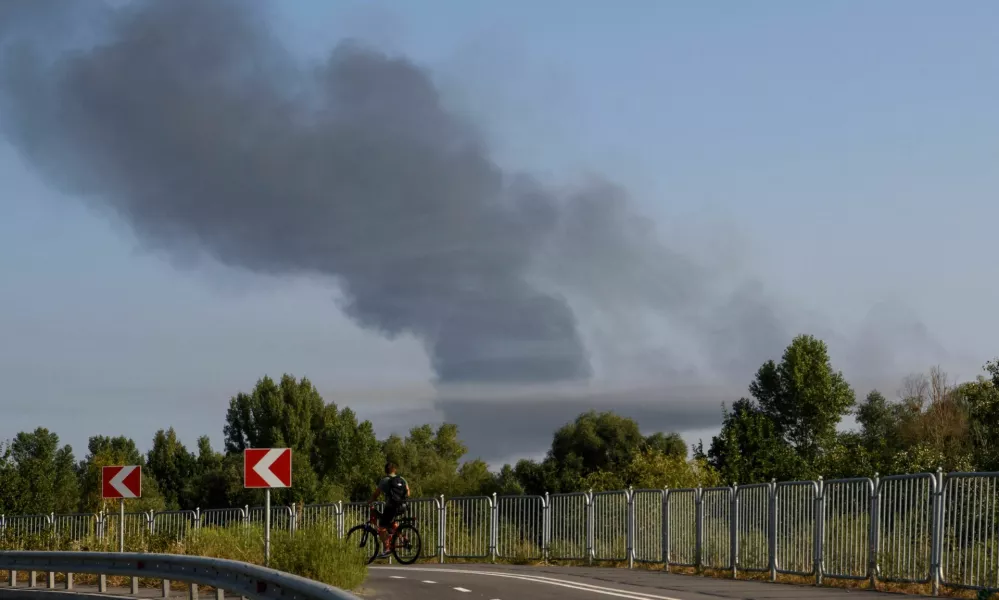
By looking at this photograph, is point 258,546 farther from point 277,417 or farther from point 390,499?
point 277,417

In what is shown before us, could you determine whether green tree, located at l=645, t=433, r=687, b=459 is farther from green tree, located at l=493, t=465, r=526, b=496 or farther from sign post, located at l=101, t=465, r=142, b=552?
sign post, located at l=101, t=465, r=142, b=552

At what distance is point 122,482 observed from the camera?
24.3 m

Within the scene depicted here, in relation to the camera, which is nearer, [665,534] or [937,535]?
[937,535]

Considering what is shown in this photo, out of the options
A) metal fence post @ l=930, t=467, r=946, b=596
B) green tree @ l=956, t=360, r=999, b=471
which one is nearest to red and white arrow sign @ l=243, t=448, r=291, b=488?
metal fence post @ l=930, t=467, r=946, b=596

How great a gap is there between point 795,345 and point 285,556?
85192 mm

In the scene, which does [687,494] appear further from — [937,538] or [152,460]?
[152,460]

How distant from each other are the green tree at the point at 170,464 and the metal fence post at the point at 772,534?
10368cm

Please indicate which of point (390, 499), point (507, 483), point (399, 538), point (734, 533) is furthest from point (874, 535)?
point (507, 483)

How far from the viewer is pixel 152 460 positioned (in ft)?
424

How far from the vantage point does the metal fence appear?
57.4ft

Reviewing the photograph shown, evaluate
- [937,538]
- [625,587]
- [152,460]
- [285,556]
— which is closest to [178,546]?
[285,556]

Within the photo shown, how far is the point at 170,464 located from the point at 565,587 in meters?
114

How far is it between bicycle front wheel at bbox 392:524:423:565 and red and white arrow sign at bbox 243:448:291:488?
4.03 meters

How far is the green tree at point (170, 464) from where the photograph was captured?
124 meters
